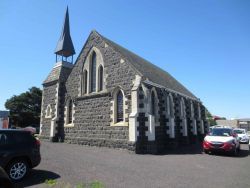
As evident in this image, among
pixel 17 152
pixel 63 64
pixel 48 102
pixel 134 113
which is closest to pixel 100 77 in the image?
pixel 134 113

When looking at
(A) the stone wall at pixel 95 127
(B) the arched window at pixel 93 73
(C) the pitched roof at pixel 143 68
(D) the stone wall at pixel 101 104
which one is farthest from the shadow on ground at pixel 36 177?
(B) the arched window at pixel 93 73

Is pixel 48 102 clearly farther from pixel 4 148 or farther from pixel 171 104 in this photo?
pixel 4 148

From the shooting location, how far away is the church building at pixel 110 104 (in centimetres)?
1506

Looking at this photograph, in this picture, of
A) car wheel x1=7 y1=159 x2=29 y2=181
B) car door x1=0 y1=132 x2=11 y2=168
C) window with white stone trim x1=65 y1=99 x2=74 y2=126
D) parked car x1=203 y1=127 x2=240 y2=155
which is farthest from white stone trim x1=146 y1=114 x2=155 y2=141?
car door x1=0 y1=132 x2=11 y2=168

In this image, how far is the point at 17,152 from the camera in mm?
7133

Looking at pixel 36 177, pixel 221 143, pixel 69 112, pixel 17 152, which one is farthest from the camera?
pixel 69 112

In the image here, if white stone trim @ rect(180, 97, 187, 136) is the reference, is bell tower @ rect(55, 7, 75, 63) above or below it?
above

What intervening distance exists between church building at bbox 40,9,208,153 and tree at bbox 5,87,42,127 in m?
27.0

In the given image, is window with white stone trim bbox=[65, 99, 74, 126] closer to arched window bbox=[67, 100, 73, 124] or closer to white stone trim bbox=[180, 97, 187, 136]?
arched window bbox=[67, 100, 73, 124]

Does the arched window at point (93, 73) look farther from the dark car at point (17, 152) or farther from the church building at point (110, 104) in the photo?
the dark car at point (17, 152)

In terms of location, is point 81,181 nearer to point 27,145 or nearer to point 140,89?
point 27,145

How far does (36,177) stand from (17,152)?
1181mm

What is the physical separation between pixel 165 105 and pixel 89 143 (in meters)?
7.12

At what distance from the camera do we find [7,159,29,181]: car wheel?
6.96 meters
